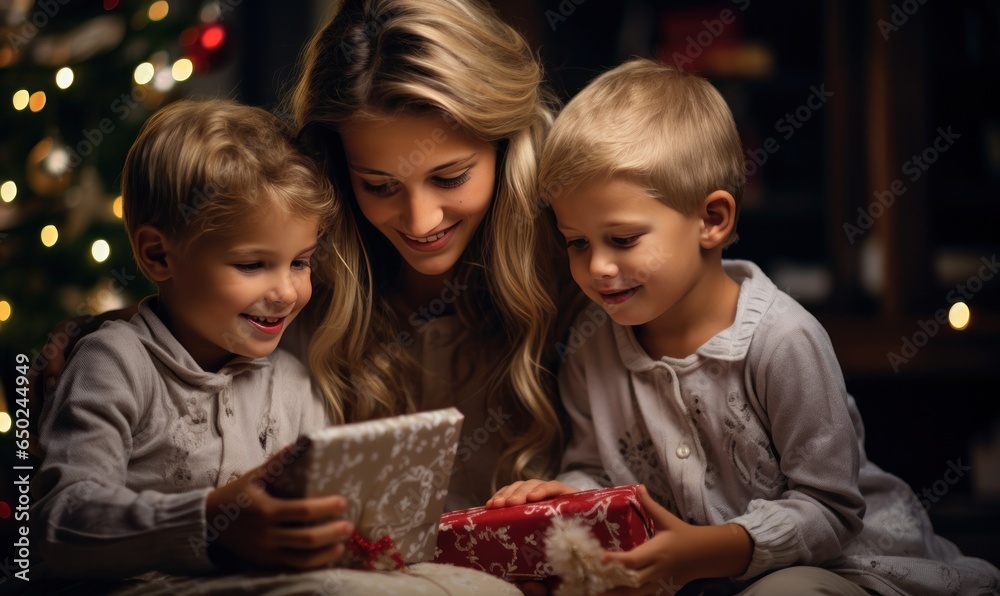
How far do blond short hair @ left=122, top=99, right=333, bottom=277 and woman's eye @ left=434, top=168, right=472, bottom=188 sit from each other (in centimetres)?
17

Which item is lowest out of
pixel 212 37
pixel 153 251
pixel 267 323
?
pixel 267 323

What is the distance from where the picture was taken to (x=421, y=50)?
1.42m

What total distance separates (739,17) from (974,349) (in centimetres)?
137

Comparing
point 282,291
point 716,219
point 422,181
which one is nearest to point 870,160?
point 716,219

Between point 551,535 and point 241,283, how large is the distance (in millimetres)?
546

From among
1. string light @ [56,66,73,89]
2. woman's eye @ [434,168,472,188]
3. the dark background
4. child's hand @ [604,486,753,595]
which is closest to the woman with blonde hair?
woman's eye @ [434,168,472,188]

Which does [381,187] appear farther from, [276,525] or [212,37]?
[212,37]

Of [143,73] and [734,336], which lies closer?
[734,336]

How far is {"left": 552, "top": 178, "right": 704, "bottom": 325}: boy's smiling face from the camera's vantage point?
1.33 meters

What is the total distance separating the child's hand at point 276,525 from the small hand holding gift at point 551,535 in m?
0.22

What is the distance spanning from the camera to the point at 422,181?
1.44 metres

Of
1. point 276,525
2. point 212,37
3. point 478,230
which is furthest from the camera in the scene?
point 212,37

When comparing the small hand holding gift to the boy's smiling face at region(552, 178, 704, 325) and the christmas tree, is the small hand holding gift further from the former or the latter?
the christmas tree

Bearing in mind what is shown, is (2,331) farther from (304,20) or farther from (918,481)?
(918,481)
